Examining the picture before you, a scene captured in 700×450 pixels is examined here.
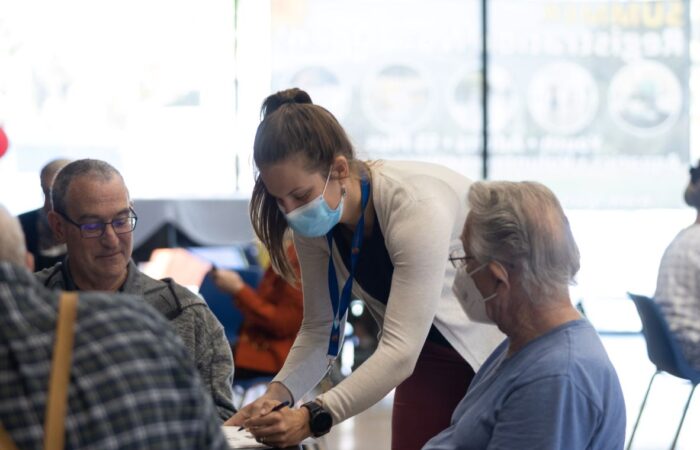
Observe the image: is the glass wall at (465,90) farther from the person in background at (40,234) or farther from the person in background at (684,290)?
the person in background at (40,234)

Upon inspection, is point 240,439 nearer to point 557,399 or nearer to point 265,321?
point 557,399

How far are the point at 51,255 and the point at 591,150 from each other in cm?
587

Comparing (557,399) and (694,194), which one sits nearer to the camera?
(557,399)

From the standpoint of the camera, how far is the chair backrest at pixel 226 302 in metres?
5.14

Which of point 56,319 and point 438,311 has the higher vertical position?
point 56,319

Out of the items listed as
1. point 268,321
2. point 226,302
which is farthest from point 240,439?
point 226,302

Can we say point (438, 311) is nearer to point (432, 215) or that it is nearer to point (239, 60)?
point (432, 215)

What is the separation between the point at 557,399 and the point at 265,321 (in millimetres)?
2607

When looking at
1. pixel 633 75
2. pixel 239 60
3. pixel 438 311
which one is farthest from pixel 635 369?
pixel 438 311

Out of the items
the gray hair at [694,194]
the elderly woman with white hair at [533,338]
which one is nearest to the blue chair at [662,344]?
the gray hair at [694,194]

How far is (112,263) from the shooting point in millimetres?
2295

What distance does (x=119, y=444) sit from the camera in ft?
4.23

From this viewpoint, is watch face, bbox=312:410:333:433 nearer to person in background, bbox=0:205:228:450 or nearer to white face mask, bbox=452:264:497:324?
white face mask, bbox=452:264:497:324

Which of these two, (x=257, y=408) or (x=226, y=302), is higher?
(x=257, y=408)
